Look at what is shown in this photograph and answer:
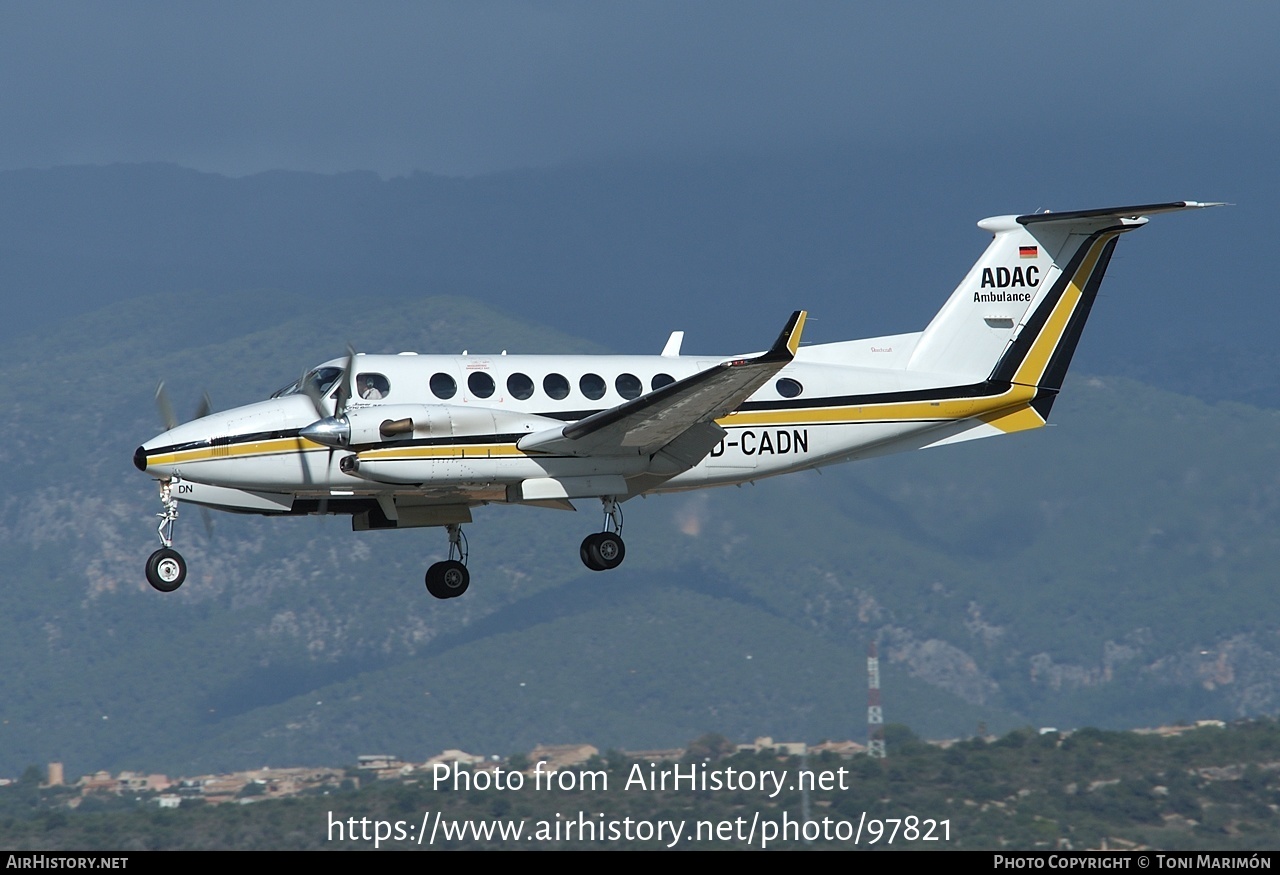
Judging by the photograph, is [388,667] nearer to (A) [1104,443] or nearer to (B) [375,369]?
(A) [1104,443]

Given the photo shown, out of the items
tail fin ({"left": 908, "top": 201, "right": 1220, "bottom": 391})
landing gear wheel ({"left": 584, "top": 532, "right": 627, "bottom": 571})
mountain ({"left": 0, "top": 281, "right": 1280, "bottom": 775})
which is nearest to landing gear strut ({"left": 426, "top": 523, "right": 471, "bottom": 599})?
landing gear wheel ({"left": 584, "top": 532, "right": 627, "bottom": 571})

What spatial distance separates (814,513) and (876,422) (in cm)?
8521

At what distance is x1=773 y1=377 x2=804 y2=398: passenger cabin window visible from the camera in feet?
94.0

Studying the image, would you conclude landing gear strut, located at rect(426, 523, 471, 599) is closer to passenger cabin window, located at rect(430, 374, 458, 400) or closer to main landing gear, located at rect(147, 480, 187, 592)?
passenger cabin window, located at rect(430, 374, 458, 400)

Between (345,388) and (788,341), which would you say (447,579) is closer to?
(345,388)

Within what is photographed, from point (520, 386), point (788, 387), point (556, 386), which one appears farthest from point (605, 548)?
point (788, 387)

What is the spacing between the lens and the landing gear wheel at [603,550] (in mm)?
27797

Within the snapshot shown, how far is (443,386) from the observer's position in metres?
26.6

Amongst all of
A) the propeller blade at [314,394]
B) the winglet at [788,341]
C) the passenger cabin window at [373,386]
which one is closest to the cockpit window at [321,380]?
the propeller blade at [314,394]

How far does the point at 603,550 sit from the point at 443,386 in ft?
11.7

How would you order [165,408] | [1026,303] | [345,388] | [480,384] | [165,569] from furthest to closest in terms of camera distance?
[1026,303] → [165,408] → [480,384] → [165,569] → [345,388]

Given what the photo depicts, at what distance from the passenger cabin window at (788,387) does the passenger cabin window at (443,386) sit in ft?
17.1

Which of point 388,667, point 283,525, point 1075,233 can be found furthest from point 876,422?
point 283,525

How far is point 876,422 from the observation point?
2923 centimetres
